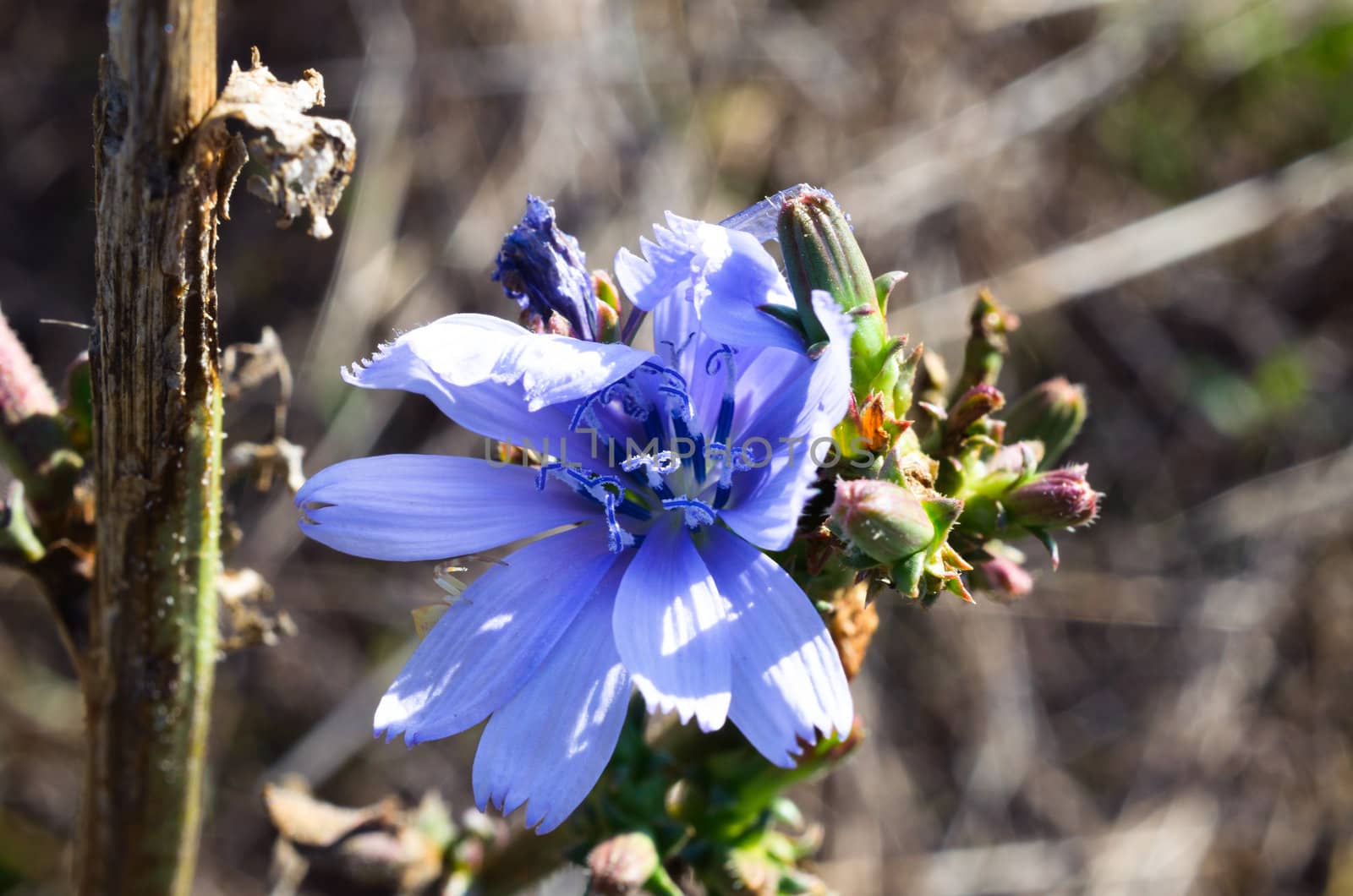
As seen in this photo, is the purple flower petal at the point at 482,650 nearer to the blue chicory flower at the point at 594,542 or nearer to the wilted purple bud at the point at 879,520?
the blue chicory flower at the point at 594,542

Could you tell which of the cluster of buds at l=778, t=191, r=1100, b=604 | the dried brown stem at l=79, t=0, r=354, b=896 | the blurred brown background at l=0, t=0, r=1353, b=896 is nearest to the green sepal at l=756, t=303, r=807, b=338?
the cluster of buds at l=778, t=191, r=1100, b=604

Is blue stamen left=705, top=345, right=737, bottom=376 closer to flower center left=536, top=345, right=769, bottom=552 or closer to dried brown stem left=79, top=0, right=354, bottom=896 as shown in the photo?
flower center left=536, top=345, right=769, bottom=552

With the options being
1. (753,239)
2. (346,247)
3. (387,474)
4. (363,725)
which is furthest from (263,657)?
(753,239)

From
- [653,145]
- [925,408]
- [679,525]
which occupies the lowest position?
[679,525]

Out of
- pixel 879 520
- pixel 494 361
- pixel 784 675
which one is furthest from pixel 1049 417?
pixel 494 361

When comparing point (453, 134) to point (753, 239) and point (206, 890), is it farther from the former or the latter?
point (753, 239)

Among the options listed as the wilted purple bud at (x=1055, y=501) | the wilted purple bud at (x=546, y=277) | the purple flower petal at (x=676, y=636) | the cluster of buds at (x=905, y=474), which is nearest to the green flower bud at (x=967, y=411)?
the cluster of buds at (x=905, y=474)

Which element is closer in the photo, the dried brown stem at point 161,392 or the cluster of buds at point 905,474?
the dried brown stem at point 161,392
